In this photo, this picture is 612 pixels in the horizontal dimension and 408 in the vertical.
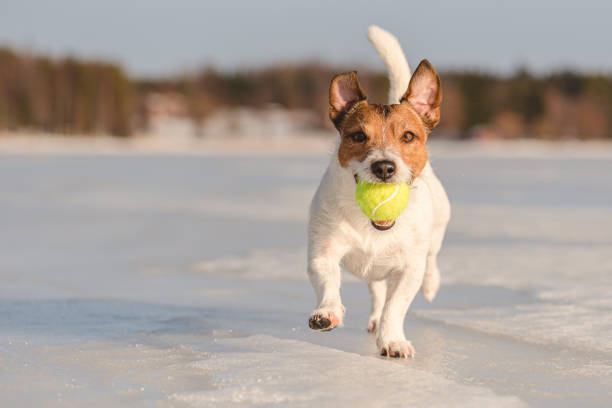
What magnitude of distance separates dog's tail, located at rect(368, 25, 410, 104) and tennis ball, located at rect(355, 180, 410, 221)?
1.11m

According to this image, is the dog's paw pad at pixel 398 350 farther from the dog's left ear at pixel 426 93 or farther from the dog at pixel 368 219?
the dog's left ear at pixel 426 93

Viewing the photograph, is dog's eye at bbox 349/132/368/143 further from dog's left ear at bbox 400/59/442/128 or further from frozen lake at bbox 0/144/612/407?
frozen lake at bbox 0/144/612/407

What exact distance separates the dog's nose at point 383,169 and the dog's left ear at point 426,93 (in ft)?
1.93

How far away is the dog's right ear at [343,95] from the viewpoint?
365 centimetres

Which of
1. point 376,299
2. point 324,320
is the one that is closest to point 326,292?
point 324,320

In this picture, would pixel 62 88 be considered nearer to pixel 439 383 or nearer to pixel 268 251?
pixel 268 251

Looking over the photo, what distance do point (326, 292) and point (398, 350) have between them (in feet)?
1.37

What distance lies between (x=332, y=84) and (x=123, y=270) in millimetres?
3269

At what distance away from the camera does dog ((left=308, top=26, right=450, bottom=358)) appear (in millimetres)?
3422

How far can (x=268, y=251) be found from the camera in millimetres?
7043

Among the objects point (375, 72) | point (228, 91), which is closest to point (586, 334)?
point (375, 72)

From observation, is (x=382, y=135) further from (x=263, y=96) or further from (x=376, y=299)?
(x=263, y=96)

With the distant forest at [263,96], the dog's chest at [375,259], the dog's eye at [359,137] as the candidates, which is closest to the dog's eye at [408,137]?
the dog's eye at [359,137]

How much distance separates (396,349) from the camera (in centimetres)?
336
